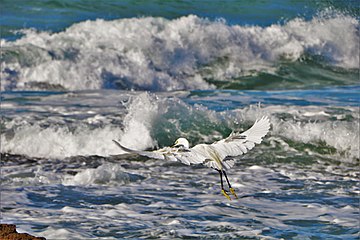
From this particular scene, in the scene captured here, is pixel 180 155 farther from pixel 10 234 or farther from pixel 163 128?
pixel 163 128

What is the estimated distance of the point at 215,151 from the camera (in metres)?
3.76

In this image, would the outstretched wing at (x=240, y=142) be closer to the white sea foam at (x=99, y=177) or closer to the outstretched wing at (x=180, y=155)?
the outstretched wing at (x=180, y=155)

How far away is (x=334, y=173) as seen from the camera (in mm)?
7445

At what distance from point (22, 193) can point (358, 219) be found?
95.6 inches

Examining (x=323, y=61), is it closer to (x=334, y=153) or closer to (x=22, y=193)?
(x=334, y=153)

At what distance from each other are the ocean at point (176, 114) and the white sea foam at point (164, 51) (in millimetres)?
34

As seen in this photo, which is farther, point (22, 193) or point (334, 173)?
point (334, 173)

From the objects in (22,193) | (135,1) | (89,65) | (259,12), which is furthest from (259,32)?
(22,193)

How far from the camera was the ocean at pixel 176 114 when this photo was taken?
19.2 ft

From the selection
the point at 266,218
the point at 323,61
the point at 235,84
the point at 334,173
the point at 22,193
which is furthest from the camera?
the point at 323,61

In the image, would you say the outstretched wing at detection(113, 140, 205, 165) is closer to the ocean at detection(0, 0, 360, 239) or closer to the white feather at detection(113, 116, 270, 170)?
the white feather at detection(113, 116, 270, 170)

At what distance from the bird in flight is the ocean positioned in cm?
26

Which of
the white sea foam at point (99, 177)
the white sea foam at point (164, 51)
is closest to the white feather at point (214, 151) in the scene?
the white sea foam at point (99, 177)

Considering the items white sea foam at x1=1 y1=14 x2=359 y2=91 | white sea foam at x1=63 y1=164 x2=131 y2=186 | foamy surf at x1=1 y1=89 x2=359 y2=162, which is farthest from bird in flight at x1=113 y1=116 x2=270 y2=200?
white sea foam at x1=1 y1=14 x2=359 y2=91
